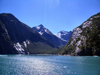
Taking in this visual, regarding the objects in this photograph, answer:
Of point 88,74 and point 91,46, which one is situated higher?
point 91,46

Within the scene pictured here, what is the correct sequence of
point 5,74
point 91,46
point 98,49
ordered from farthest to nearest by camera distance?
1. point 91,46
2. point 98,49
3. point 5,74

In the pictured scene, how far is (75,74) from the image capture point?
1567 inches

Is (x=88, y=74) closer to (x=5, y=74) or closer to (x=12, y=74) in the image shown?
(x=12, y=74)

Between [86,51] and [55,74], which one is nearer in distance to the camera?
[55,74]

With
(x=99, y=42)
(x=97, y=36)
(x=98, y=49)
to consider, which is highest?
(x=97, y=36)

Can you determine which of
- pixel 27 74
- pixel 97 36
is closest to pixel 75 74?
pixel 27 74

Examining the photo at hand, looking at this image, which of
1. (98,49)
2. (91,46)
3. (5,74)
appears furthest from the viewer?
(91,46)

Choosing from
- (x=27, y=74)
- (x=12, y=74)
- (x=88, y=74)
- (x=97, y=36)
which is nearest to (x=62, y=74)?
(x=88, y=74)

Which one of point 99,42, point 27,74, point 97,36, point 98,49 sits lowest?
point 27,74

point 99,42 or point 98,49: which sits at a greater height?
point 99,42

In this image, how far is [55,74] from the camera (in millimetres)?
39375

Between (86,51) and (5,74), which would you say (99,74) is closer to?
(5,74)

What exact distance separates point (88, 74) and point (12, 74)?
102ft

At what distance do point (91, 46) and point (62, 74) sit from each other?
172 m
